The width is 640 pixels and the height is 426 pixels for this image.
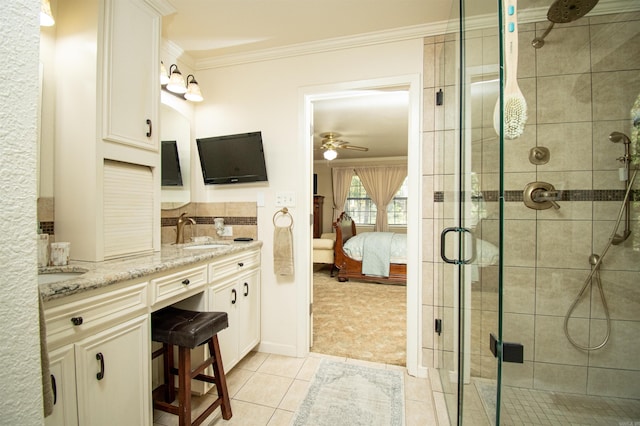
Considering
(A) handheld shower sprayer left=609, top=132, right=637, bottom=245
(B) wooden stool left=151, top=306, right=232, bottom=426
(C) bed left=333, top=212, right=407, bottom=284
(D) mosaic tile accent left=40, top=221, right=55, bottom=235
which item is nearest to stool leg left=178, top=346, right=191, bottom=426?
(B) wooden stool left=151, top=306, right=232, bottom=426

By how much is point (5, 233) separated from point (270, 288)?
75.9 inches

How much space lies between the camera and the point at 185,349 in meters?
1.32

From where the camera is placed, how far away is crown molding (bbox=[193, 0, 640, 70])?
5.00 ft

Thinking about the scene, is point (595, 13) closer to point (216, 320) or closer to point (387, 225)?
point (216, 320)

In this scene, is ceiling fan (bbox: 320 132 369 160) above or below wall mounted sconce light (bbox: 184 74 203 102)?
above

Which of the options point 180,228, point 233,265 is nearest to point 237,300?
point 233,265

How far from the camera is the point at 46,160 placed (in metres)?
1.39

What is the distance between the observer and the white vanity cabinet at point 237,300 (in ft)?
5.63

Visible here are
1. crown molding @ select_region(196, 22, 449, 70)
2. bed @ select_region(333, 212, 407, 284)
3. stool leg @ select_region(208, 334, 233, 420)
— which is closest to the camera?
stool leg @ select_region(208, 334, 233, 420)

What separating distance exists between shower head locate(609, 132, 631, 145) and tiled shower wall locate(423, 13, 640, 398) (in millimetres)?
21

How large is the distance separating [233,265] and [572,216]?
213cm

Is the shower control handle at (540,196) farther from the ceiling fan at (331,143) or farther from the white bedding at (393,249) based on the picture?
the ceiling fan at (331,143)

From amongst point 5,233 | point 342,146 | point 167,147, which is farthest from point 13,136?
point 342,146

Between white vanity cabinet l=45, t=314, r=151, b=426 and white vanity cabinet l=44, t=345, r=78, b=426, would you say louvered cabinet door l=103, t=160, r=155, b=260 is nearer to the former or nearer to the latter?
white vanity cabinet l=45, t=314, r=151, b=426
